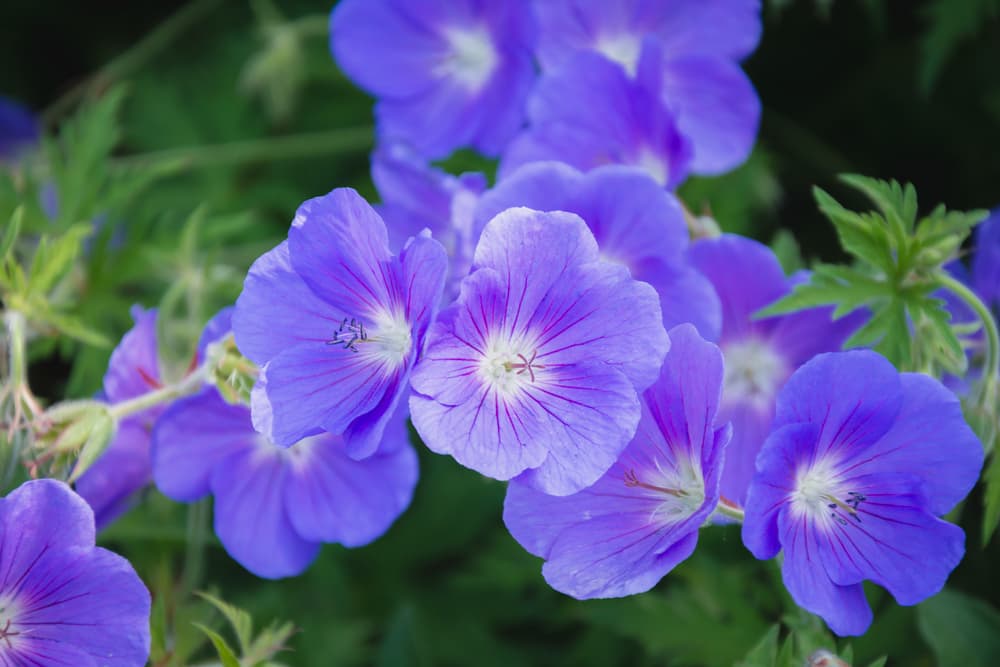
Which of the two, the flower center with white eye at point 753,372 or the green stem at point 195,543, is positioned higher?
the flower center with white eye at point 753,372

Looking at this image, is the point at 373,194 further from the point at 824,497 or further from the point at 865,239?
the point at 824,497

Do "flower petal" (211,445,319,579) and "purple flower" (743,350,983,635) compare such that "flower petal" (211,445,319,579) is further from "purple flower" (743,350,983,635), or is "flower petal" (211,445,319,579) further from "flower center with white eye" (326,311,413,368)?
"purple flower" (743,350,983,635)

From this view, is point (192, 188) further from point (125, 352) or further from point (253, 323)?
point (253, 323)

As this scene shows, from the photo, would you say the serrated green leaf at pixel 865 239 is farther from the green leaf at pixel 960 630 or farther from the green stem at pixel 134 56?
the green stem at pixel 134 56

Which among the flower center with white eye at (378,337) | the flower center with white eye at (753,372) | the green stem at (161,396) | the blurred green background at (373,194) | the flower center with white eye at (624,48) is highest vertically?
the flower center with white eye at (378,337)

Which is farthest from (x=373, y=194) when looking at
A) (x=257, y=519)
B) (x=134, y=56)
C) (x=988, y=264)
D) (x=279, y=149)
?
(x=988, y=264)

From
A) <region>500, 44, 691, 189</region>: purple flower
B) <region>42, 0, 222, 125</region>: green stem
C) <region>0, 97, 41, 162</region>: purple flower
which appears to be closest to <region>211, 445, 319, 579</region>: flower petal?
<region>500, 44, 691, 189</region>: purple flower

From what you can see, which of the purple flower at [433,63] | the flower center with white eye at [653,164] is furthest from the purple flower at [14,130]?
the flower center with white eye at [653,164]
